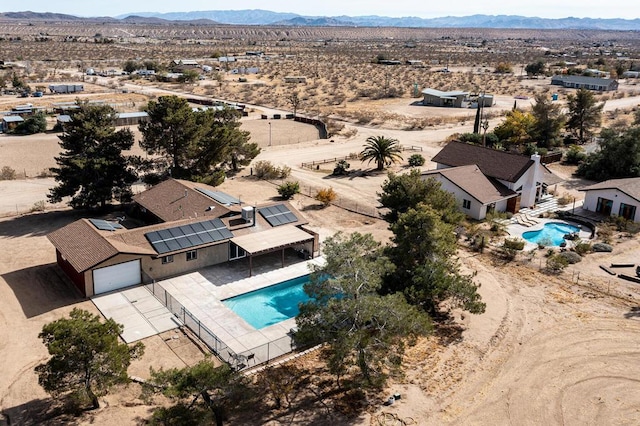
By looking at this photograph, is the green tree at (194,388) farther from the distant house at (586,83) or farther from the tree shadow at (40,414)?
the distant house at (586,83)

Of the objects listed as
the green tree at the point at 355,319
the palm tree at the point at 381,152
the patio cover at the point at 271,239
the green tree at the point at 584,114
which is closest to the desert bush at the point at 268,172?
the palm tree at the point at 381,152

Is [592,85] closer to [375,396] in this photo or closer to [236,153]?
[236,153]

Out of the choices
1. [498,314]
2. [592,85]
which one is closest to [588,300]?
[498,314]

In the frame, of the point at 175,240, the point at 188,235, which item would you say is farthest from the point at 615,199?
the point at 175,240

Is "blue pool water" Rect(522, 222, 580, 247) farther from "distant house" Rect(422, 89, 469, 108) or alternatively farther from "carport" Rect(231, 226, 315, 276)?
"distant house" Rect(422, 89, 469, 108)

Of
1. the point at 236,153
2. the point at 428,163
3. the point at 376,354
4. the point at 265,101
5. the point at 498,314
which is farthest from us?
the point at 265,101

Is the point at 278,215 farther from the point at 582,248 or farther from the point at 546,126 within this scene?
the point at 546,126

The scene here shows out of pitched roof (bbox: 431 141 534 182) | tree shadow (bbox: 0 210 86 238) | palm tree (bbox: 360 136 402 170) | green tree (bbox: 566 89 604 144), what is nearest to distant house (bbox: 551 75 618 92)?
green tree (bbox: 566 89 604 144)
